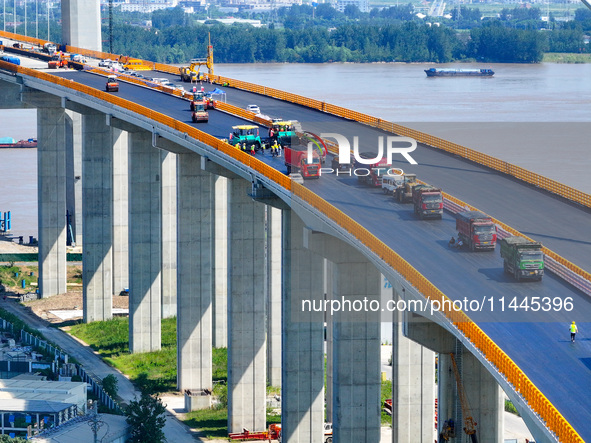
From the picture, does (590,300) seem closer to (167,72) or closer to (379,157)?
(379,157)

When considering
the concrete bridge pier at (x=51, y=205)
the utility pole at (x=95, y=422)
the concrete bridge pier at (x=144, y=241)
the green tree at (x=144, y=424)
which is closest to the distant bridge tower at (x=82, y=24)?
the concrete bridge pier at (x=51, y=205)

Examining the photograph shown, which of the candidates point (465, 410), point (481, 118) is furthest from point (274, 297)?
point (481, 118)

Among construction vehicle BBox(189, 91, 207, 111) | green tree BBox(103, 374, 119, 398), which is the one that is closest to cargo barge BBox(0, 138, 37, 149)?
construction vehicle BBox(189, 91, 207, 111)

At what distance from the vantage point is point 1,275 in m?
107

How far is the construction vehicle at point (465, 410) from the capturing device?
1756 inches

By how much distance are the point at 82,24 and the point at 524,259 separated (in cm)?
9568

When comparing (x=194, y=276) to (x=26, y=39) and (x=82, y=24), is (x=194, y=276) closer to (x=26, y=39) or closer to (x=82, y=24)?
(x=82, y=24)

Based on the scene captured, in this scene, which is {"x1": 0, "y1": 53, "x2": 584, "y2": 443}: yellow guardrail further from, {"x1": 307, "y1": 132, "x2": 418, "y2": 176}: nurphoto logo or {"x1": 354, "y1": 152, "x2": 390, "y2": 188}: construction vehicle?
{"x1": 354, "y1": 152, "x2": 390, "y2": 188}: construction vehicle

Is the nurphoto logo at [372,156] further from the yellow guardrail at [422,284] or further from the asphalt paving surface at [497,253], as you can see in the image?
the yellow guardrail at [422,284]

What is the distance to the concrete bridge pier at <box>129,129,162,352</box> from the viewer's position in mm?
83312

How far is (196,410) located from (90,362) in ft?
39.2

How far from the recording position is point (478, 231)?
4922cm

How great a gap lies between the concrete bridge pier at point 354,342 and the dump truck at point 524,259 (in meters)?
9.76

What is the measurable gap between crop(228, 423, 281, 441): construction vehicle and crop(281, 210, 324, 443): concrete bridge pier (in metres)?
4.80
